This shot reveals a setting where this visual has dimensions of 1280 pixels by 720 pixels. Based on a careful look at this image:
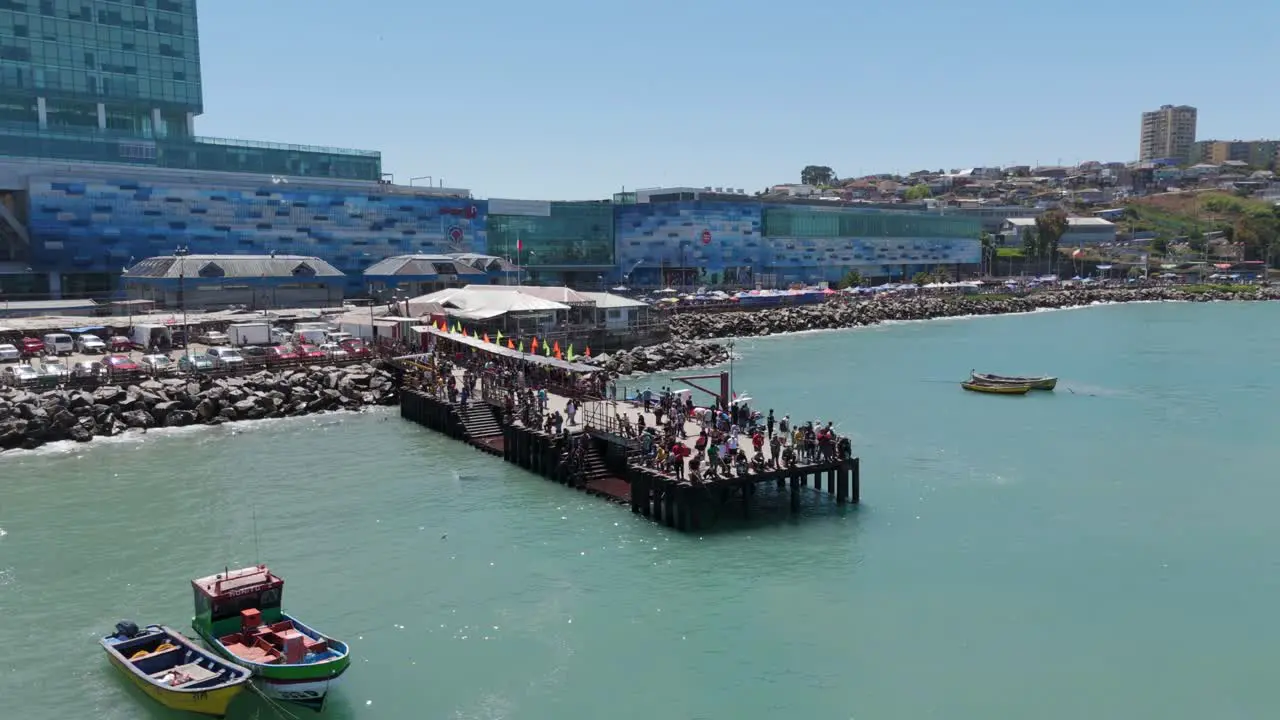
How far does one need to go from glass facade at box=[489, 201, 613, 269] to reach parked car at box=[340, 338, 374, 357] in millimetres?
60127

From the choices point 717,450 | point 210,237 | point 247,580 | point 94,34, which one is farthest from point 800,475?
point 94,34

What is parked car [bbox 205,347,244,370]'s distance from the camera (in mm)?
57875

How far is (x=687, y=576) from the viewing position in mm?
29688

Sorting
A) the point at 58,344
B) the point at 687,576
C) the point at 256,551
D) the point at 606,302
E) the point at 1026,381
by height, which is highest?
the point at 606,302

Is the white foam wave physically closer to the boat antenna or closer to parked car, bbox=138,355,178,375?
parked car, bbox=138,355,178,375

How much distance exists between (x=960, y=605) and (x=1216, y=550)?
10.4 metres

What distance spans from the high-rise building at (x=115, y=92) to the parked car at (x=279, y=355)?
5817cm

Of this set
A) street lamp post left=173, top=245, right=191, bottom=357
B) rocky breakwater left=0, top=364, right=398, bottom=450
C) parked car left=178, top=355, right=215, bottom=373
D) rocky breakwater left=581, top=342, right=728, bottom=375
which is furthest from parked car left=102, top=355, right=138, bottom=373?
rocky breakwater left=581, top=342, right=728, bottom=375

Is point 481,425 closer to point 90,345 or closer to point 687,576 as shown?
point 687,576

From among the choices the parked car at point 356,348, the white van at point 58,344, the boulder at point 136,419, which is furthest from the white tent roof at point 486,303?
the boulder at point 136,419

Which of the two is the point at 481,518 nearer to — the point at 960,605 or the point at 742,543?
the point at 742,543

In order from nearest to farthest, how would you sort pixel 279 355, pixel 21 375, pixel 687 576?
pixel 687 576
pixel 21 375
pixel 279 355

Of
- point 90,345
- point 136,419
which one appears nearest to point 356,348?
point 90,345

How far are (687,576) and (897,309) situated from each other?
103 metres
